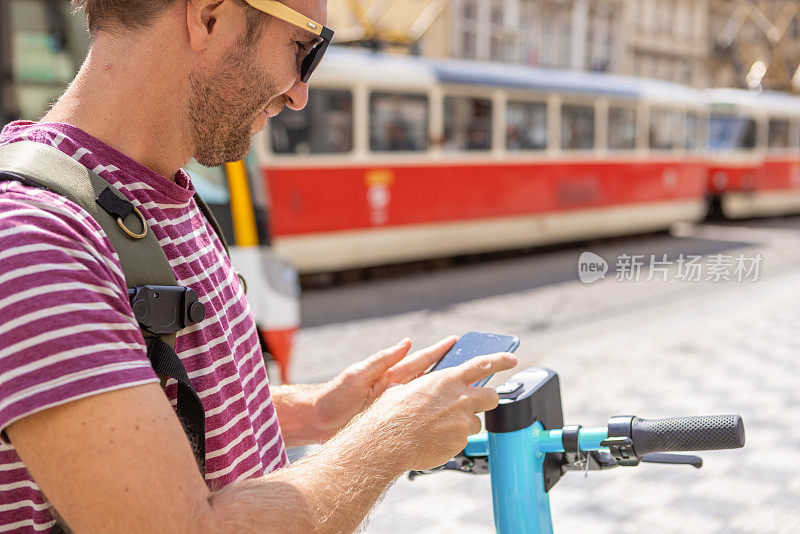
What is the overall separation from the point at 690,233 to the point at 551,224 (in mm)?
4563

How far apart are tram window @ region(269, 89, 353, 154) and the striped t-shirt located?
347 inches

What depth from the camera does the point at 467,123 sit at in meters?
12.4

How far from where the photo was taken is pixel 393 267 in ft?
41.3

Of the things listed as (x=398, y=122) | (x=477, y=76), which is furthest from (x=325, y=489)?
(x=477, y=76)

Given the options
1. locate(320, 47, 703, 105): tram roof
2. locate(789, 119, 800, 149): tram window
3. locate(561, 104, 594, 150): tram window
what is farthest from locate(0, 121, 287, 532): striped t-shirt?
locate(789, 119, 800, 149): tram window

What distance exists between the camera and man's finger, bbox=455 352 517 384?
1.35 metres

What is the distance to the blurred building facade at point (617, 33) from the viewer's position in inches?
1014

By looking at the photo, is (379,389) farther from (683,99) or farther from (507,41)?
(507,41)

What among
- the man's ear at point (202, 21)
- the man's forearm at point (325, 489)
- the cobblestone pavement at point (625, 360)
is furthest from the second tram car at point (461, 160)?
the man's forearm at point (325, 489)

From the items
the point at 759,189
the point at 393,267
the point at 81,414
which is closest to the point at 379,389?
the point at 81,414

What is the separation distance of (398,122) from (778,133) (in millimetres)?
13591

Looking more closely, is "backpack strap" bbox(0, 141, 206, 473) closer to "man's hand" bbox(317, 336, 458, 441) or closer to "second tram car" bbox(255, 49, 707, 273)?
"man's hand" bbox(317, 336, 458, 441)

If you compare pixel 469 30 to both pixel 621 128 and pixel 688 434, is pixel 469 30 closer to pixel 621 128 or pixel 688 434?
pixel 621 128

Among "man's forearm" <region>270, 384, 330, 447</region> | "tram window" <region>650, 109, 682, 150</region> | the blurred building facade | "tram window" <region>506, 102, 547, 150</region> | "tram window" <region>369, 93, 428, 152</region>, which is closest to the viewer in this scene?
"man's forearm" <region>270, 384, 330, 447</region>
